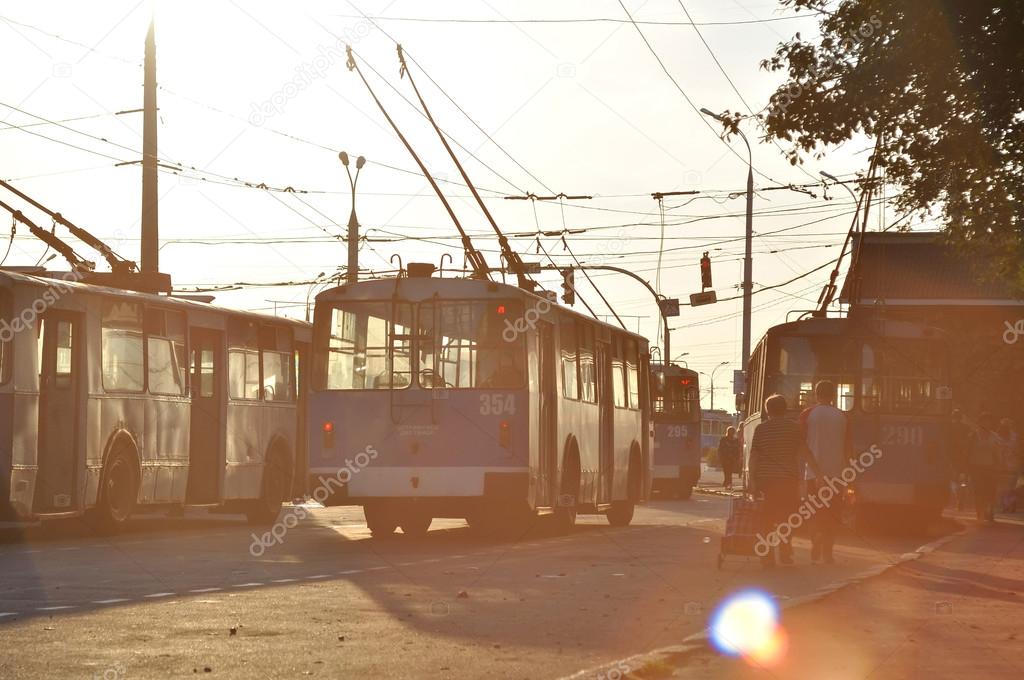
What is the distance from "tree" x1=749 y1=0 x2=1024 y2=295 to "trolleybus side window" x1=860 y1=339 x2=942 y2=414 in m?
6.23

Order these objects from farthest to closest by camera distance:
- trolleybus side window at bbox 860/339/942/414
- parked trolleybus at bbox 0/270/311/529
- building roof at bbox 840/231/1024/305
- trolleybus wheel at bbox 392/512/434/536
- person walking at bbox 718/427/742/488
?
1. building roof at bbox 840/231/1024/305
2. person walking at bbox 718/427/742/488
3. trolleybus side window at bbox 860/339/942/414
4. trolleybus wheel at bbox 392/512/434/536
5. parked trolleybus at bbox 0/270/311/529

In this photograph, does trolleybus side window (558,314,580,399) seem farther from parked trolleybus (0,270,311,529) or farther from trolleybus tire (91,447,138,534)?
trolleybus tire (91,447,138,534)

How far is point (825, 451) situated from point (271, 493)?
11.7 metres

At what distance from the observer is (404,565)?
16.9m

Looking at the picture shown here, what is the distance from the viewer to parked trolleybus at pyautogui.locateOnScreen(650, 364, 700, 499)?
4212 centimetres

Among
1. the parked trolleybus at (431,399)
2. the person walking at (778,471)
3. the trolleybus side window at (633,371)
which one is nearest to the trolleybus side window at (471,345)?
the parked trolleybus at (431,399)

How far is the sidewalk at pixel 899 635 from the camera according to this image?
360 inches

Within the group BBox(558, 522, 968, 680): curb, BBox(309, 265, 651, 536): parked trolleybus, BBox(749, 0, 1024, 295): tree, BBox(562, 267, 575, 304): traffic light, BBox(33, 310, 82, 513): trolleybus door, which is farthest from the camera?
BBox(562, 267, 575, 304): traffic light

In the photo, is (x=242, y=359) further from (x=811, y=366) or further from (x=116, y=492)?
(x=811, y=366)

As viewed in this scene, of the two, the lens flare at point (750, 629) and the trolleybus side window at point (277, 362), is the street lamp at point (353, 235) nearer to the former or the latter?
the trolleybus side window at point (277, 362)

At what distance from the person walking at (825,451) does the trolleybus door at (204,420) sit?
1002cm

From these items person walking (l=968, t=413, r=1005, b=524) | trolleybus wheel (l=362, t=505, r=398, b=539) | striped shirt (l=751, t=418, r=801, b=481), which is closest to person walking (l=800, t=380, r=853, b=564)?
striped shirt (l=751, t=418, r=801, b=481)

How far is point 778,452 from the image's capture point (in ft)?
56.7

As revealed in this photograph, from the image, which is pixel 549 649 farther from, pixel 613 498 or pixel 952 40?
pixel 613 498
